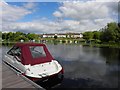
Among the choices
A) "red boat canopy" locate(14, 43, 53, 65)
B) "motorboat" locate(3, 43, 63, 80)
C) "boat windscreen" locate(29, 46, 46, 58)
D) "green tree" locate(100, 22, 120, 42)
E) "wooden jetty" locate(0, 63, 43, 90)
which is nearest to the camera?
"wooden jetty" locate(0, 63, 43, 90)

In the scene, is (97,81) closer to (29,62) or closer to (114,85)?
(114,85)

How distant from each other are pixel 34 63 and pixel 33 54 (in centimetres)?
127

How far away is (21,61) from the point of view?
37.6ft

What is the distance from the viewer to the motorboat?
10852 mm

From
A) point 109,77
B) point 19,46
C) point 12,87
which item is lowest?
point 109,77

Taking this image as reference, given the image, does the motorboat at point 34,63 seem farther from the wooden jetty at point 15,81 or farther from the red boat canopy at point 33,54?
the wooden jetty at point 15,81

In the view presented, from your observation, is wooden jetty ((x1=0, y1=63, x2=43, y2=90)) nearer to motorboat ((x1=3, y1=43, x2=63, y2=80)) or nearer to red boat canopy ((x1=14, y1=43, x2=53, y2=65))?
motorboat ((x1=3, y1=43, x2=63, y2=80))

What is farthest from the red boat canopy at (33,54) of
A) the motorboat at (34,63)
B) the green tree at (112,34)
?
the green tree at (112,34)

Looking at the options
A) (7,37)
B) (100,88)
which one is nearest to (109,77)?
(100,88)

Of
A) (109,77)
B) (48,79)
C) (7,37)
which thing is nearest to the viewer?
(48,79)

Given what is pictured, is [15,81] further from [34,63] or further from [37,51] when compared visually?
[37,51]

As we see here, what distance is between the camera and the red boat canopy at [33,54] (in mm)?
11343

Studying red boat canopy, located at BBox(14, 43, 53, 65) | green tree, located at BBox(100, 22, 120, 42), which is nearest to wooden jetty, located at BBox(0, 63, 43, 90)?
red boat canopy, located at BBox(14, 43, 53, 65)

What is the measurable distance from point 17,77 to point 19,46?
2993 mm
